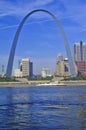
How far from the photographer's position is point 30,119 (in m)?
40.4

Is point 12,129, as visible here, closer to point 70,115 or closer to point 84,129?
point 84,129

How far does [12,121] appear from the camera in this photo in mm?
39219

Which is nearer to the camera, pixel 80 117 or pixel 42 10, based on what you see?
pixel 80 117

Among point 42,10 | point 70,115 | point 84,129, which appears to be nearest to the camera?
point 84,129

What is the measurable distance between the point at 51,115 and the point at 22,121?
525cm

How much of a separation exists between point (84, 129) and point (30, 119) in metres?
8.18

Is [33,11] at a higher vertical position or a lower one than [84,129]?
higher

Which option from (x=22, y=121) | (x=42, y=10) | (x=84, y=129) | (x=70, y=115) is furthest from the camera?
(x=42, y=10)

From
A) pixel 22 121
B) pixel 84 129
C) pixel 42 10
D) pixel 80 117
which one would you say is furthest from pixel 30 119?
pixel 42 10

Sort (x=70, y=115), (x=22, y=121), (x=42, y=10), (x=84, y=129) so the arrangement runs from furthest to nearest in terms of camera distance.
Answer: (x=42, y=10) < (x=70, y=115) < (x=22, y=121) < (x=84, y=129)

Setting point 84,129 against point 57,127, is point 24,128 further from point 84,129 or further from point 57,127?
point 84,129

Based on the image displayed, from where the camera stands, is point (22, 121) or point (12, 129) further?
point (22, 121)

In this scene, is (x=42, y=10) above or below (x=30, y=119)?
above

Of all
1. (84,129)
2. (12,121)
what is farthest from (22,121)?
(84,129)
